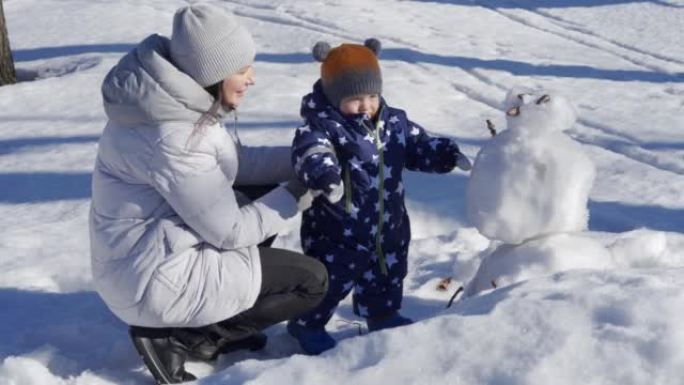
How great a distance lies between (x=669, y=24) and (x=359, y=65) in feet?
20.9

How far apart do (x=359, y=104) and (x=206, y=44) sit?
0.63 metres

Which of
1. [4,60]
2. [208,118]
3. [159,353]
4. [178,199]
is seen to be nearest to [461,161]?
[208,118]

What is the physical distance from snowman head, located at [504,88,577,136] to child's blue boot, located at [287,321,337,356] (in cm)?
101

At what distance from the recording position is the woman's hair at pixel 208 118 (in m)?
3.34

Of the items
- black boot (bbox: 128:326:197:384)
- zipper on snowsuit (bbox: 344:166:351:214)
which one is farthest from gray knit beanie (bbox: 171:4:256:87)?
black boot (bbox: 128:326:197:384)

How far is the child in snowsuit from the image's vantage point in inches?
146

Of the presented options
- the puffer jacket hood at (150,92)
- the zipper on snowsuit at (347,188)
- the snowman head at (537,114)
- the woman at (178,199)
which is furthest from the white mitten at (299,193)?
the snowman head at (537,114)

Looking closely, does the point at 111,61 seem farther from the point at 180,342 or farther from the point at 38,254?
the point at 180,342

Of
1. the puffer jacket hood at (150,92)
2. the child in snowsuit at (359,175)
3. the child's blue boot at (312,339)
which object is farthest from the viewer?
the child's blue boot at (312,339)

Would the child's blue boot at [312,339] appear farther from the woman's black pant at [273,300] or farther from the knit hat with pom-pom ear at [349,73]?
the knit hat with pom-pom ear at [349,73]

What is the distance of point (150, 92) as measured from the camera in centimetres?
328

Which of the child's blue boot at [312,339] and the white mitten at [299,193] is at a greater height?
the white mitten at [299,193]

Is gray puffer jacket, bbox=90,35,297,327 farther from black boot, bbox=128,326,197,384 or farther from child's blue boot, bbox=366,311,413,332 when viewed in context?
child's blue boot, bbox=366,311,413,332

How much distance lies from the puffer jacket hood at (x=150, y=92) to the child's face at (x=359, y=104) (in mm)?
574
